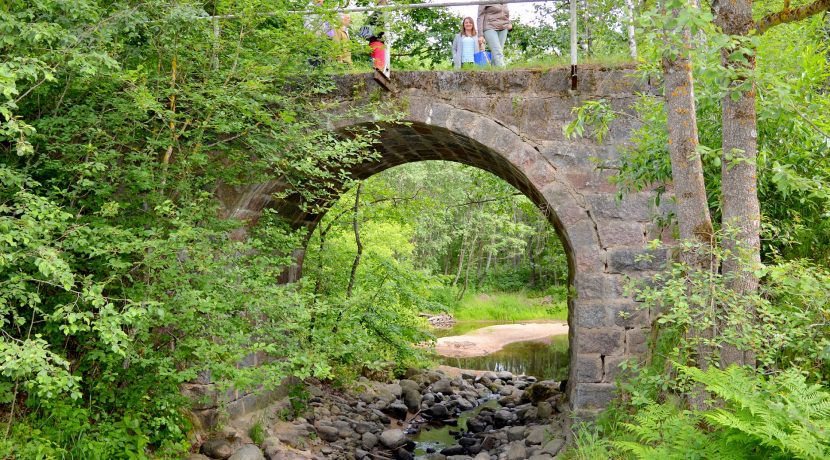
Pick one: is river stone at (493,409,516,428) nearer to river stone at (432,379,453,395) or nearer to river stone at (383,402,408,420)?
river stone at (383,402,408,420)

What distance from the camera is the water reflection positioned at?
14.0m

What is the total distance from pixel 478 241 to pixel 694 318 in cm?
2467

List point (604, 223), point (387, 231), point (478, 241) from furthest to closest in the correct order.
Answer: point (478, 241) → point (387, 231) → point (604, 223)

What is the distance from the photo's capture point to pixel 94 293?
156 inches

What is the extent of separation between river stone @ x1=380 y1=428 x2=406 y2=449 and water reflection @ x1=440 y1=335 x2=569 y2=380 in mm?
5099

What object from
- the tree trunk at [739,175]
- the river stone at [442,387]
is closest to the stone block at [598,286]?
the tree trunk at [739,175]

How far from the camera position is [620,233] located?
6.20 m

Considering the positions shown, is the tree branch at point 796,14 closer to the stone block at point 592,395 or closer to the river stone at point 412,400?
the stone block at point 592,395

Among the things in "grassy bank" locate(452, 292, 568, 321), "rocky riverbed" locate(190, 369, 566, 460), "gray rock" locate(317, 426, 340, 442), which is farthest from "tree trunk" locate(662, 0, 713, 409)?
"grassy bank" locate(452, 292, 568, 321)

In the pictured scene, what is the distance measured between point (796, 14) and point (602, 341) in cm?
316

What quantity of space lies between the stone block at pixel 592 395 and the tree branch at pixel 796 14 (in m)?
3.21

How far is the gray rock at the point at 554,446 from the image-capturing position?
21.0ft

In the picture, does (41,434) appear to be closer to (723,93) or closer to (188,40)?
(188,40)

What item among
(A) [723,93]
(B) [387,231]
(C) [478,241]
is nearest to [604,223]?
(A) [723,93]
